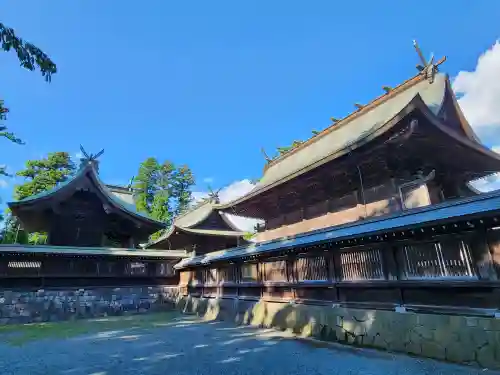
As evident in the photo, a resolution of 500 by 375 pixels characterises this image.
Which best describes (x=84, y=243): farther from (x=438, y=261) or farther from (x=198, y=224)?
(x=438, y=261)

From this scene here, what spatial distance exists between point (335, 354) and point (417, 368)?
76.3 inches

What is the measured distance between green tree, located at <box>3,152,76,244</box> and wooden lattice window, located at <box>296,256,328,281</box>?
33.1 m

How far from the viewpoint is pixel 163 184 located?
50.0 metres

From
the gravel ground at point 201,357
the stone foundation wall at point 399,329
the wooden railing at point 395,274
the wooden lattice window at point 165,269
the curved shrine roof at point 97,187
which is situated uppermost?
the curved shrine roof at point 97,187

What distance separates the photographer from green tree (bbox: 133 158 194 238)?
4724 centimetres

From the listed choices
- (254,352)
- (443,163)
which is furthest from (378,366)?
(443,163)

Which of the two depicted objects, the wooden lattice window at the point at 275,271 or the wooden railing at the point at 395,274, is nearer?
the wooden railing at the point at 395,274

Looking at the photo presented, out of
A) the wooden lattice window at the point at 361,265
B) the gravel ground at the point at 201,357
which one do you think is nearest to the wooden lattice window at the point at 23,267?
the gravel ground at the point at 201,357

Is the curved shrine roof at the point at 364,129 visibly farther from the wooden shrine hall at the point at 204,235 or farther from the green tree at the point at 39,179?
the green tree at the point at 39,179

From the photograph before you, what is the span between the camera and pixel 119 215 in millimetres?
20172

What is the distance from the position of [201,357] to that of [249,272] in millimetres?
6419

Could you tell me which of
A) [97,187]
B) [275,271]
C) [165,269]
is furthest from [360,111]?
[97,187]

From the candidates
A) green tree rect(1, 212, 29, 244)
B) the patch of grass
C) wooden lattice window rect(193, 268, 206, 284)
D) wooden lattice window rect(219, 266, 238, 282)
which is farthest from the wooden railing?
green tree rect(1, 212, 29, 244)

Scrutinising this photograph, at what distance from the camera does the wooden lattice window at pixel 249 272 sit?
43.6 feet
